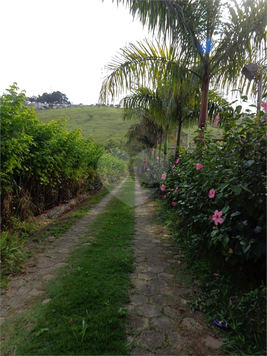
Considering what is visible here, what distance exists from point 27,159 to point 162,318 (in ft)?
10.7

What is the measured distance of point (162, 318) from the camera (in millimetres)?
1968

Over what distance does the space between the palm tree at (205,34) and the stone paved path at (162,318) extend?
3038mm

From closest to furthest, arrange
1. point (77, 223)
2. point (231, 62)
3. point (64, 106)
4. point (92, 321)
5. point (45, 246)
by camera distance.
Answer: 1. point (92, 321)
2. point (45, 246)
3. point (231, 62)
4. point (77, 223)
5. point (64, 106)

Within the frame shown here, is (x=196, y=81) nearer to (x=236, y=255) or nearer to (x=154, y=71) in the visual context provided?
(x=154, y=71)

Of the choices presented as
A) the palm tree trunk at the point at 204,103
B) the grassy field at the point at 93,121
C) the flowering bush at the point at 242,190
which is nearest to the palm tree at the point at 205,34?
the palm tree trunk at the point at 204,103

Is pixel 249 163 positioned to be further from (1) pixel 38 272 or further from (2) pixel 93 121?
(2) pixel 93 121

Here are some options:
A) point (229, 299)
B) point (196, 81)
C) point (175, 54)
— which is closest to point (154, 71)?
point (175, 54)

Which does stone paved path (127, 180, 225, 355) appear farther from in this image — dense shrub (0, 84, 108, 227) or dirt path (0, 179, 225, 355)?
dense shrub (0, 84, 108, 227)

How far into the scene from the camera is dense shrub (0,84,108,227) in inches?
117

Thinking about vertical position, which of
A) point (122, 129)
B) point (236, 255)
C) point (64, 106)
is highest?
point (64, 106)

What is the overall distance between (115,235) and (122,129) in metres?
47.9

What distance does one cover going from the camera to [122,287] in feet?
7.93

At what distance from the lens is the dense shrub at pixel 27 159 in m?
2.98

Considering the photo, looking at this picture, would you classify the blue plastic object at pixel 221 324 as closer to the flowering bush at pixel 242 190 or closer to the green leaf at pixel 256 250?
the flowering bush at pixel 242 190
